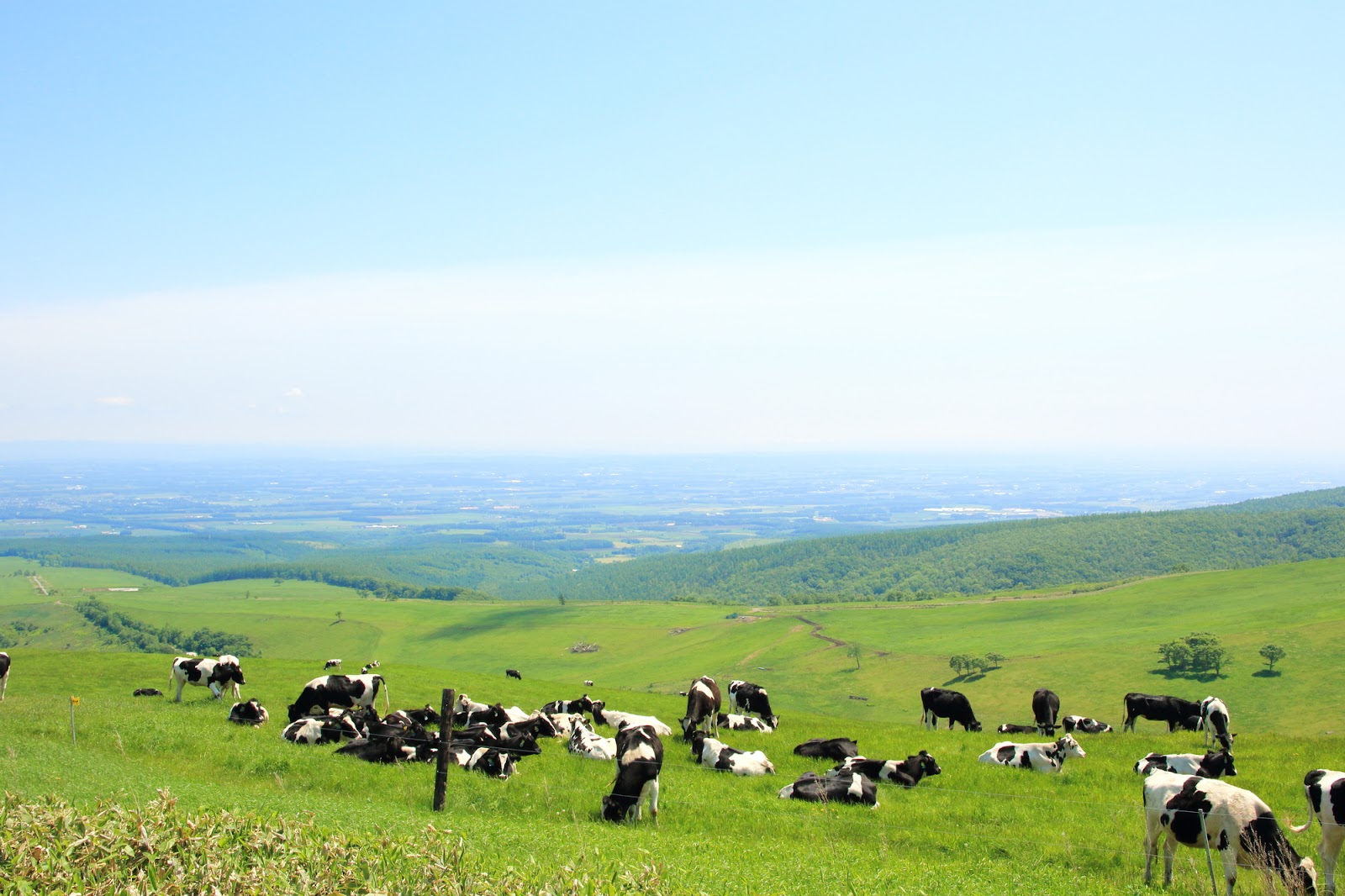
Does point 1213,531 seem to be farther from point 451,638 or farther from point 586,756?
point 586,756

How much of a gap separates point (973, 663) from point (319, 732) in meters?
68.9

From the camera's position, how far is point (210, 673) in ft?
89.3

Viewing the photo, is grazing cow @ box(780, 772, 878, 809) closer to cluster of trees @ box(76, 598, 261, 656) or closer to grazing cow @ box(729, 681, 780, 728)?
grazing cow @ box(729, 681, 780, 728)

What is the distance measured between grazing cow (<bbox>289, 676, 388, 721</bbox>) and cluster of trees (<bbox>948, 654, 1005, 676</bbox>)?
Answer: 6150 cm

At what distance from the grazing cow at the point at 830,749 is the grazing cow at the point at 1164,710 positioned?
1600 centimetres

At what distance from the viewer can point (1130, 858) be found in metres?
13.0

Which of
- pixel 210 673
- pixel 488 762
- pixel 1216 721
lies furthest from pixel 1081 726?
pixel 210 673

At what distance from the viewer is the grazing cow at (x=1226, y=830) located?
10922mm

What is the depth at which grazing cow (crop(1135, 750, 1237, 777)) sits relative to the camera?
60.3 ft

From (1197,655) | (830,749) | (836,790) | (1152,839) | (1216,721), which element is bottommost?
(1197,655)

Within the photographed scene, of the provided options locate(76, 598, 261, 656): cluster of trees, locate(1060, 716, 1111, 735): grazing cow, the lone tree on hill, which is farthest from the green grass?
locate(76, 598, 261, 656): cluster of trees

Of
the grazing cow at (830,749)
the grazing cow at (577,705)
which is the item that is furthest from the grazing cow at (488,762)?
the grazing cow at (577,705)

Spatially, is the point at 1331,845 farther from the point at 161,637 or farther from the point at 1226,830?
the point at 161,637

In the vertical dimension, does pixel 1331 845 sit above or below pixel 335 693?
above
